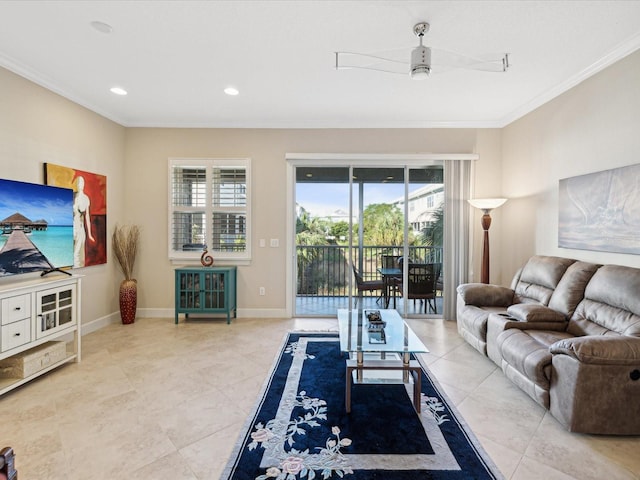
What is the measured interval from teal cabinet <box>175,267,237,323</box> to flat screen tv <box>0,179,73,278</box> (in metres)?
1.37

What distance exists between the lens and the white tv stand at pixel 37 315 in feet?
8.14

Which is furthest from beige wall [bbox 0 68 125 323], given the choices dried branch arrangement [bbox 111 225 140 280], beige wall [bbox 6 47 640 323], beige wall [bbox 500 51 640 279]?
beige wall [bbox 500 51 640 279]

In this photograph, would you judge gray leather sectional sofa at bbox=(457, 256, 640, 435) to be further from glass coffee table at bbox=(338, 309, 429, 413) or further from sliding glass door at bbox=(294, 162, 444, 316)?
sliding glass door at bbox=(294, 162, 444, 316)

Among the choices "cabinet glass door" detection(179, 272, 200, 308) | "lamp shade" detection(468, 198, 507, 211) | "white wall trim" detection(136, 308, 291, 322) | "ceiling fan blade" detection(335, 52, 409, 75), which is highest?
"ceiling fan blade" detection(335, 52, 409, 75)

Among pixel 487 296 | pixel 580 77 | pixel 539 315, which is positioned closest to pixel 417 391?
pixel 539 315

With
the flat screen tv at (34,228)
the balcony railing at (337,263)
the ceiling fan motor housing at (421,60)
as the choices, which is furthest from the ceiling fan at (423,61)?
the flat screen tv at (34,228)

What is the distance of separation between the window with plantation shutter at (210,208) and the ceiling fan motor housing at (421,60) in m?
3.03

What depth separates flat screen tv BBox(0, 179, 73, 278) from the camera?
2.76m

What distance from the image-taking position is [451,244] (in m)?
4.71

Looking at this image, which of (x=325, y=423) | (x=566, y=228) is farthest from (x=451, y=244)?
(x=325, y=423)

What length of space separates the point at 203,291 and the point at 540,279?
4.16m

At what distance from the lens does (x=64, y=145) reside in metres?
3.66

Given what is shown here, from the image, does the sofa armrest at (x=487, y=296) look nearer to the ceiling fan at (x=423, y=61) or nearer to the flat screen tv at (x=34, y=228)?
the ceiling fan at (x=423, y=61)

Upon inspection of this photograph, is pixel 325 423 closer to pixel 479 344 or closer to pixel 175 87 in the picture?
pixel 479 344
